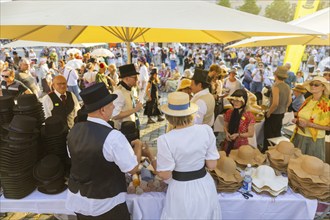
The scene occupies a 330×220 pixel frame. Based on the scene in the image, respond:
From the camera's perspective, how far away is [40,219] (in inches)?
143

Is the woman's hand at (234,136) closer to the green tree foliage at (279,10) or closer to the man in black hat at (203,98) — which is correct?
the man in black hat at (203,98)

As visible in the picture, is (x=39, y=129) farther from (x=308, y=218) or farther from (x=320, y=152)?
(x=320, y=152)

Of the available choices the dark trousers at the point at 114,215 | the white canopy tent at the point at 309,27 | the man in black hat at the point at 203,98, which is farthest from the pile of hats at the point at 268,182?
the white canopy tent at the point at 309,27

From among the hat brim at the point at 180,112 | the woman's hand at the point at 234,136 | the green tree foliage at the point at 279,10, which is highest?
the green tree foliage at the point at 279,10

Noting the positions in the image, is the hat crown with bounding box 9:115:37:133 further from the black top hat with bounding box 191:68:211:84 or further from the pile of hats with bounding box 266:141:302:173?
the pile of hats with bounding box 266:141:302:173

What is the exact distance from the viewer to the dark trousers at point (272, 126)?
507 centimetres

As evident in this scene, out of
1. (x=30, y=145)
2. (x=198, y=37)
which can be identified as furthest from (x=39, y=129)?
(x=198, y=37)

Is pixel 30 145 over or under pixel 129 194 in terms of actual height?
over

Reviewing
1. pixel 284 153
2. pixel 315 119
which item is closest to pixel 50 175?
pixel 284 153

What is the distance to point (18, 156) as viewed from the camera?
Answer: 244 centimetres

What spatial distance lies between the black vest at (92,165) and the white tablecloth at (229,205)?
53cm

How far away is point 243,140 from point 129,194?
1929 mm

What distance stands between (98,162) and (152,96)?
5.88 metres

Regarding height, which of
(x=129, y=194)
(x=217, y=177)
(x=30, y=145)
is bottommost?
(x=129, y=194)
